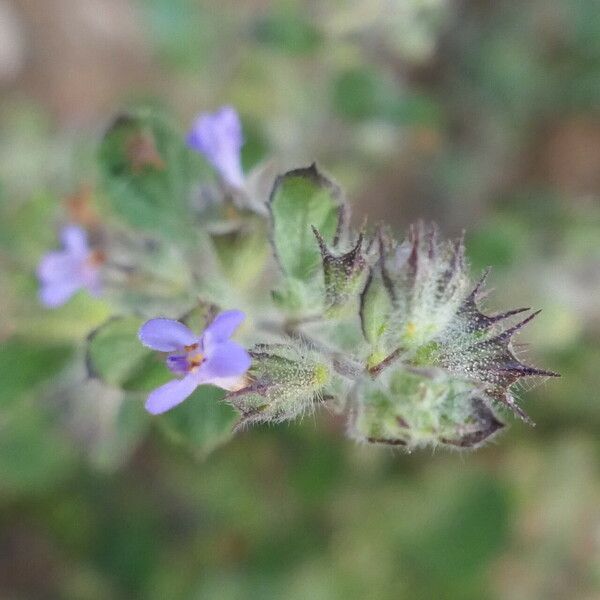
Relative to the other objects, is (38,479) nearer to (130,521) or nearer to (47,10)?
(130,521)

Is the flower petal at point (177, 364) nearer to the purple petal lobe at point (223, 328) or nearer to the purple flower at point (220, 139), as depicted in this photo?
the purple petal lobe at point (223, 328)

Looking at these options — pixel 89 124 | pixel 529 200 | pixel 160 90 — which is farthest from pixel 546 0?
pixel 89 124

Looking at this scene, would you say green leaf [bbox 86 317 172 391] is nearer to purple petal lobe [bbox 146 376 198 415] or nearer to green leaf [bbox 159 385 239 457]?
green leaf [bbox 159 385 239 457]

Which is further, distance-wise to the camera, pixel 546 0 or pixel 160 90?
pixel 160 90

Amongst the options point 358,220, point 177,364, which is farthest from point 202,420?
point 358,220

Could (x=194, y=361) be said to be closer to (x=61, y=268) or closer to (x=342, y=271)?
(x=342, y=271)

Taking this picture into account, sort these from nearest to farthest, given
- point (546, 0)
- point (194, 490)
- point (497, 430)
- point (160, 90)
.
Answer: point (497, 430)
point (194, 490)
point (546, 0)
point (160, 90)

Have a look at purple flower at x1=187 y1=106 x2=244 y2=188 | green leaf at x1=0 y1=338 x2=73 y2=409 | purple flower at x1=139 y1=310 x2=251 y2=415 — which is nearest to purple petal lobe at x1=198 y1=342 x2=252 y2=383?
purple flower at x1=139 y1=310 x2=251 y2=415
